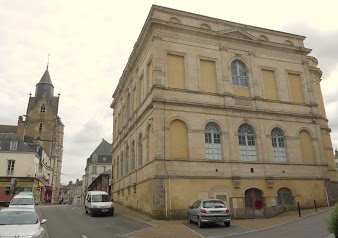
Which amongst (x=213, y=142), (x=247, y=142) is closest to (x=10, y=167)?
(x=213, y=142)

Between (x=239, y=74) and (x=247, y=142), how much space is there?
232 inches

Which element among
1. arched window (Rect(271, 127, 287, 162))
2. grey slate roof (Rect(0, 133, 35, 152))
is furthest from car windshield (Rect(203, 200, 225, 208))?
grey slate roof (Rect(0, 133, 35, 152))

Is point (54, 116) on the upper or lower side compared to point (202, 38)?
upper

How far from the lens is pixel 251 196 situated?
21219mm

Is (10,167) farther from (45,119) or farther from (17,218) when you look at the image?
(17,218)

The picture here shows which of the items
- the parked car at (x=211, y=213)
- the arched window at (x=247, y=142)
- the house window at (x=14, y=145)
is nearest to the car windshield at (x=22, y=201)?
the parked car at (x=211, y=213)

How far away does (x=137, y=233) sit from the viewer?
13281mm

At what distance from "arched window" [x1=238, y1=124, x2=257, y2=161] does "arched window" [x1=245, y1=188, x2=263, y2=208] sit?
7.69 feet

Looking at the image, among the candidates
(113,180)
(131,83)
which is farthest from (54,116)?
(131,83)

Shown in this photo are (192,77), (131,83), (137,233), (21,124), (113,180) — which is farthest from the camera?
(21,124)

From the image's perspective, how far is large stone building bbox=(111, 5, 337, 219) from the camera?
20.1 meters

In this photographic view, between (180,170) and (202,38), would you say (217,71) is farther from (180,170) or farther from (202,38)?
(180,170)

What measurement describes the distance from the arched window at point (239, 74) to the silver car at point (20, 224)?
18266 mm

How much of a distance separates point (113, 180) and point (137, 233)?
75.0 feet
